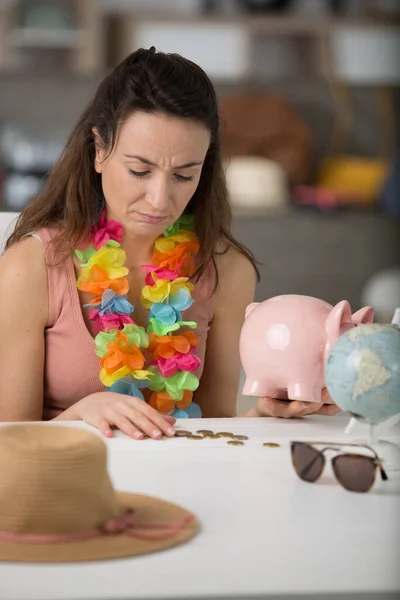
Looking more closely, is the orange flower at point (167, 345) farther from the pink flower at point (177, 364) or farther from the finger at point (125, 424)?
the finger at point (125, 424)

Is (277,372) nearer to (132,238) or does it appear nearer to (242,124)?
(132,238)

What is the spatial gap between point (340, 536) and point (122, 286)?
2.52 ft

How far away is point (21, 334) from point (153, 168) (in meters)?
0.32

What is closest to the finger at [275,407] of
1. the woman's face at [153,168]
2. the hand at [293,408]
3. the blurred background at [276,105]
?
the hand at [293,408]

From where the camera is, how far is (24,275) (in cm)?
162

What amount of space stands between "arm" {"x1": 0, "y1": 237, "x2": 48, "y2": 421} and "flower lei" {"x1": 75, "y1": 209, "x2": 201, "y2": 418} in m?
0.08

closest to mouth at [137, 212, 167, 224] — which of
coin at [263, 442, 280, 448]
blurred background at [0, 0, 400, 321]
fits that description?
coin at [263, 442, 280, 448]

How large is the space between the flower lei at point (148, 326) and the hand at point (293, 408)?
0.73 feet

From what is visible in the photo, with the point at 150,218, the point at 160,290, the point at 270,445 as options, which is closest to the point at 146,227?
the point at 150,218

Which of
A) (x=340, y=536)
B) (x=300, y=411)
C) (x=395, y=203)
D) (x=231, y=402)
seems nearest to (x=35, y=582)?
(x=340, y=536)

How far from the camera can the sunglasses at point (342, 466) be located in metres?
1.08

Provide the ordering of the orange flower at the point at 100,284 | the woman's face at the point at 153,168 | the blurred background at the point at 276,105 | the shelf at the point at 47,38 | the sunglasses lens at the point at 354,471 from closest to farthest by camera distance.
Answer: the sunglasses lens at the point at 354,471 < the woman's face at the point at 153,168 < the orange flower at the point at 100,284 < the blurred background at the point at 276,105 < the shelf at the point at 47,38

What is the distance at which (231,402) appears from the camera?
185cm

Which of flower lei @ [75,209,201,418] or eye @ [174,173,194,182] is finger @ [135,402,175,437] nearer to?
flower lei @ [75,209,201,418]
